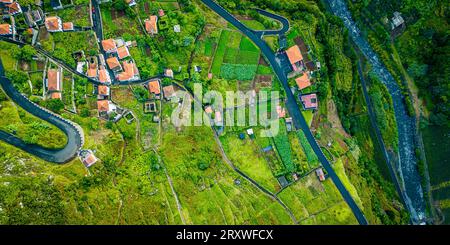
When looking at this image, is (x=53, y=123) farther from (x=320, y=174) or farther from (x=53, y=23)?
(x=320, y=174)

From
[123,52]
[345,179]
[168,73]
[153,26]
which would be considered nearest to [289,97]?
[345,179]

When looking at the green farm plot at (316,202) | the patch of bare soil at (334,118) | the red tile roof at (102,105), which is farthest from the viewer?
the patch of bare soil at (334,118)

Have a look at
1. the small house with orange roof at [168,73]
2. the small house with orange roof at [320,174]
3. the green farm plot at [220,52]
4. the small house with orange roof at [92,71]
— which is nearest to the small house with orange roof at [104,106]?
the small house with orange roof at [92,71]

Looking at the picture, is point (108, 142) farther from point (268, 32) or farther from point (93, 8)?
point (268, 32)

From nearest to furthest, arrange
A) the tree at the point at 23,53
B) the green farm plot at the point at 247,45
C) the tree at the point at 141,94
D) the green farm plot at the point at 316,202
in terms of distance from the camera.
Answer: the tree at the point at 23,53
the green farm plot at the point at 316,202
the tree at the point at 141,94
the green farm plot at the point at 247,45

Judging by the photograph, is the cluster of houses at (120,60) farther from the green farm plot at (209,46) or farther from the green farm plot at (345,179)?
the green farm plot at (345,179)

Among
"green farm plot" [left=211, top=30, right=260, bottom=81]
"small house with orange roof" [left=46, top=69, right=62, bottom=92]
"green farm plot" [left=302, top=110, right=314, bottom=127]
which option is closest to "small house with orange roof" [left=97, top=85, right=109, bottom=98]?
"small house with orange roof" [left=46, top=69, right=62, bottom=92]
